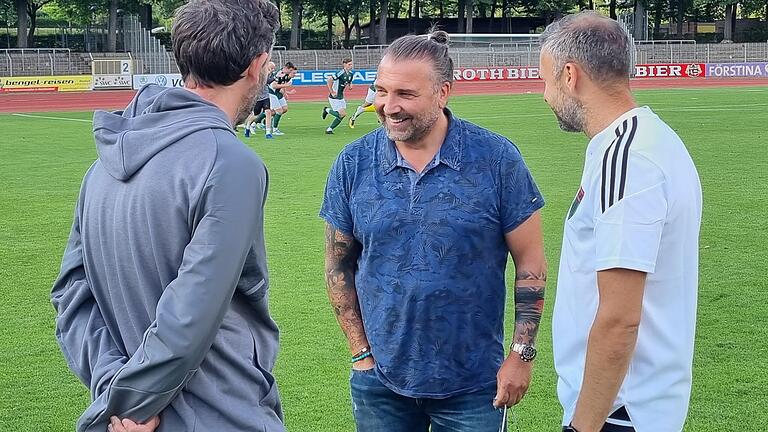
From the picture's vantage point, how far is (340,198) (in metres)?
3.77

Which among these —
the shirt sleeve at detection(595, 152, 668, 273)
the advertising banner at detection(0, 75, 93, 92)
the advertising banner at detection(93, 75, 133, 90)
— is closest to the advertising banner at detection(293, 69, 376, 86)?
the advertising banner at detection(93, 75, 133, 90)

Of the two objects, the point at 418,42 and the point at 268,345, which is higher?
the point at 418,42

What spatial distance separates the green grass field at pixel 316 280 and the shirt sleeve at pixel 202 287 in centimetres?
321

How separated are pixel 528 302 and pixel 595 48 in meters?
1.14

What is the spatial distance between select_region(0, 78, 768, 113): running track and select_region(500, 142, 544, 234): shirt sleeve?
96.3 feet

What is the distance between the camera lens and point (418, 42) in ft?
12.1

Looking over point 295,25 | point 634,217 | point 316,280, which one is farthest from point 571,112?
point 295,25

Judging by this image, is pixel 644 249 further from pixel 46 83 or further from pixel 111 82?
pixel 111 82

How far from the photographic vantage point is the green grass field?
5.83 meters

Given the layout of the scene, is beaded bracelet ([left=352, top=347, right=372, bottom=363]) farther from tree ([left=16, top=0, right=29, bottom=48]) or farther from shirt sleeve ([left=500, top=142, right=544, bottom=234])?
tree ([left=16, top=0, right=29, bottom=48])

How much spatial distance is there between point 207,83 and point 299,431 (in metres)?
3.28

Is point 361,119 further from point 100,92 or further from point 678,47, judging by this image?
point 678,47

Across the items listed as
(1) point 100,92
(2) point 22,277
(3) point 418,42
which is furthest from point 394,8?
(3) point 418,42

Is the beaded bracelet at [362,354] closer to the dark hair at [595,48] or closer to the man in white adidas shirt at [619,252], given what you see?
the man in white adidas shirt at [619,252]
